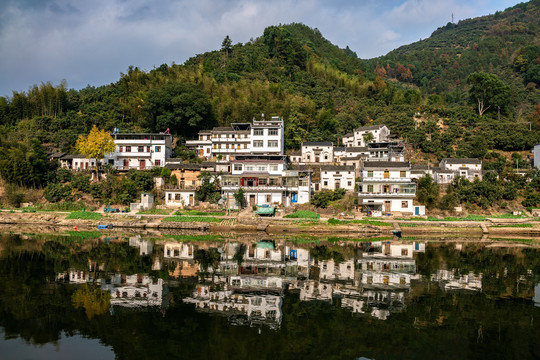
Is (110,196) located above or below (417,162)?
below

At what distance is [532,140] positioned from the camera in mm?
56750

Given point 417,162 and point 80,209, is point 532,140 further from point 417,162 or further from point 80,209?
point 80,209

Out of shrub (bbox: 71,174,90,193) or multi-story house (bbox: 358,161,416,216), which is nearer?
multi-story house (bbox: 358,161,416,216)

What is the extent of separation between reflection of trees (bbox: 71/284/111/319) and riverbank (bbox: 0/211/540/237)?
1844cm

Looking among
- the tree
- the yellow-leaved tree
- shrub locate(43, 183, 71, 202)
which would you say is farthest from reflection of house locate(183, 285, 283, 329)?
the tree

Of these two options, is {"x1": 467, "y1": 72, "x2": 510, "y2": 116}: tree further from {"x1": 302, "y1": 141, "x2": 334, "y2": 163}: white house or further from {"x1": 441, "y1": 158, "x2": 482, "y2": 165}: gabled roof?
{"x1": 302, "y1": 141, "x2": 334, "y2": 163}: white house

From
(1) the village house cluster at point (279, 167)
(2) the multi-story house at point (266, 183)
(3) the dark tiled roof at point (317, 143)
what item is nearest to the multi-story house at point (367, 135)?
(1) the village house cluster at point (279, 167)

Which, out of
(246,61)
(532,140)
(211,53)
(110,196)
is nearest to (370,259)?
(110,196)

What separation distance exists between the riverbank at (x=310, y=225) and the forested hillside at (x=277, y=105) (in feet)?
56.7

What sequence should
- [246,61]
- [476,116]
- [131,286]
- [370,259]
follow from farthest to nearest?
[246,61]
[476,116]
[370,259]
[131,286]

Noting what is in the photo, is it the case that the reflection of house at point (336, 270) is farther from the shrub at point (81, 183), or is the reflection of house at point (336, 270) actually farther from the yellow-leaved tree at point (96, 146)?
the yellow-leaved tree at point (96, 146)

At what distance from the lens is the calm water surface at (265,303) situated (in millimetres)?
12406

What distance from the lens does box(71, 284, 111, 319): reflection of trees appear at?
15207 mm

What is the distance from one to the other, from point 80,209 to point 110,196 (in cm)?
342
